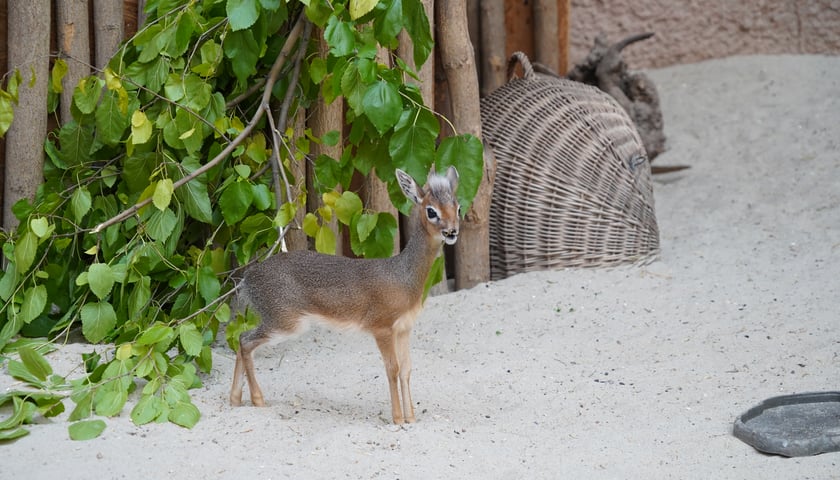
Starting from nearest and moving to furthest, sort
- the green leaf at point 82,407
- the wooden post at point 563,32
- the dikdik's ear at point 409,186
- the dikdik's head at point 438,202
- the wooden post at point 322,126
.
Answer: the green leaf at point 82,407
the dikdik's head at point 438,202
the dikdik's ear at point 409,186
the wooden post at point 322,126
the wooden post at point 563,32

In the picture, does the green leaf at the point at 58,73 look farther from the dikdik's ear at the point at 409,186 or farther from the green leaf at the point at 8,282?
the dikdik's ear at the point at 409,186

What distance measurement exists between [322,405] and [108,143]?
160 cm

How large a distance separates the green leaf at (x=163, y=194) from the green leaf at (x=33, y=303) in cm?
78

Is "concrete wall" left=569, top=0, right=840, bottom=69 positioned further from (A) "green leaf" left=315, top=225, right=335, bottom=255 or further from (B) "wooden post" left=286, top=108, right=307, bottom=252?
(A) "green leaf" left=315, top=225, right=335, bottom=255

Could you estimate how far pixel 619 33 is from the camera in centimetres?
977

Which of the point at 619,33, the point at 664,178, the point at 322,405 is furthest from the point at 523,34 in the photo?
the point at 322,405

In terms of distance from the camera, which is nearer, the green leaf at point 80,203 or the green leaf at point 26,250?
the green leaf at point 26,250

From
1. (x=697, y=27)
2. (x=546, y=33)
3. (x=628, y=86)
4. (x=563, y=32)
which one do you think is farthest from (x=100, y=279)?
(x=697, y=27)

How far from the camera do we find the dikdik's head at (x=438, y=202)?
4.05 metres

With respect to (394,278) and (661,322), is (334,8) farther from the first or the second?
(661,322)

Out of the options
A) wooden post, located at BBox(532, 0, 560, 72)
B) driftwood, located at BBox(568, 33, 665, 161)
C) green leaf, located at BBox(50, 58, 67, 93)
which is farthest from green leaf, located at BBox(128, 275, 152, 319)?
driftwood, located at BBox(568, 33, 665, 161)

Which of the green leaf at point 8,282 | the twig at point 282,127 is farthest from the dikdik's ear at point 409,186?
the green leaf at point 8,282

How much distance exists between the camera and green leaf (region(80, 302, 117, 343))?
14.9 feet

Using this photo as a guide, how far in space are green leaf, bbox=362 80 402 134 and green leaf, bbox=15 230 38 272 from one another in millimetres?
1579
